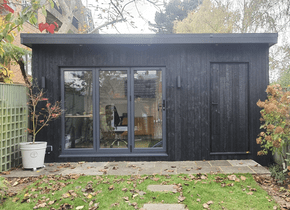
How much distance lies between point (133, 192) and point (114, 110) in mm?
2163

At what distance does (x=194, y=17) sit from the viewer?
48.3 feet

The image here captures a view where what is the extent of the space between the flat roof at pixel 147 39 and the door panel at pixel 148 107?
0.73 metres

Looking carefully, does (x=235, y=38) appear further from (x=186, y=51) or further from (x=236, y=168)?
(x=236, y=168)

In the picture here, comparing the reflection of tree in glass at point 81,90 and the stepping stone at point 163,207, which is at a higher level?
the reflection of tree in glass at point 81,90

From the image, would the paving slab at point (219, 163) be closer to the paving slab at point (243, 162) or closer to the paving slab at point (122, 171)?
the paving slab at point (243, 162)

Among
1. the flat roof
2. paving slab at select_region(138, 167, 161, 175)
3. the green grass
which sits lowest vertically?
the green grass

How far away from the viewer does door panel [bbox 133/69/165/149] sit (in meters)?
4.71

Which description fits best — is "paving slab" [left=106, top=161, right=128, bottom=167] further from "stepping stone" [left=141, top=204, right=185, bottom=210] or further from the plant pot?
"stepping stone" [left=141, top=204, right=185, bottom=210]

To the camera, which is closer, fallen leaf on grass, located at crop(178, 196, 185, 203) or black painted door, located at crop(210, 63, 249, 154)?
fallen leaf on grass, located at crop(178, 196, 185, 203)

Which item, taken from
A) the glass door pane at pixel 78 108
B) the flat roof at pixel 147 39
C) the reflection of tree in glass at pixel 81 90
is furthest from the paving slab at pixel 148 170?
the flat roof at pixel 147 39

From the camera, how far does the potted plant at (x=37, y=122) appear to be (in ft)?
13.3

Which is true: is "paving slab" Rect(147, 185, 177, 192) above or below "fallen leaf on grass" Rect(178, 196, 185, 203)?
above

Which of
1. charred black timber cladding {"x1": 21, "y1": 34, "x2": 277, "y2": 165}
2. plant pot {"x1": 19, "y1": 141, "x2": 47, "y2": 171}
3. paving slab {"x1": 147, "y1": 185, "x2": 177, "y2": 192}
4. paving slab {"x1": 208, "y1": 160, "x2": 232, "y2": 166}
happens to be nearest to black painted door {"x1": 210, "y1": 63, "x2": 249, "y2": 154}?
charred black timber cladding {"x1": 21, "y1": 34, "x2": 277, "y2": 165}

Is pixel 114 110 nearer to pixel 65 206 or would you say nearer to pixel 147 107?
pixel 147 107
